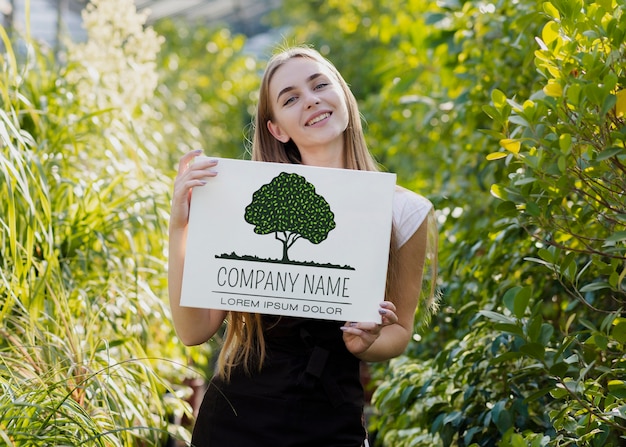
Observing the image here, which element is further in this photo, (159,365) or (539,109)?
(159,365)

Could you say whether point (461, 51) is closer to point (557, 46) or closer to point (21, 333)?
point (557, 46)

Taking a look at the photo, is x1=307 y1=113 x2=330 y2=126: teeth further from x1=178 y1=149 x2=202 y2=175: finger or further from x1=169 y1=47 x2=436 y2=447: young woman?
x1=178 y1=149 x2=202 y2=175: finger

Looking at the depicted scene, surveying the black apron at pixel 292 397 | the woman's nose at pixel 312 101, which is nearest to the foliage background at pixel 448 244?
the black apron at pixel 292 397

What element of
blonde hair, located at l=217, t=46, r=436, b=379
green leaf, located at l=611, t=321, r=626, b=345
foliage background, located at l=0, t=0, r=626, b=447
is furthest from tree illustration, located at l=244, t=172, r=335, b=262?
green leaf, located at l=611, t=321, r=626, b=345

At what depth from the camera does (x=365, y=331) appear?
180cm

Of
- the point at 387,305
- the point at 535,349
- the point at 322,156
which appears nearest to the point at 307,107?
the point at 322,156

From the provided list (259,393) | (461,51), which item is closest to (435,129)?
(461,51)

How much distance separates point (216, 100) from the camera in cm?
985

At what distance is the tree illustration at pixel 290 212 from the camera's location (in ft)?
6.01

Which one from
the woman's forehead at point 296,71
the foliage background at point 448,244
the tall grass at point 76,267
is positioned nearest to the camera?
the foliage background at point 448,244

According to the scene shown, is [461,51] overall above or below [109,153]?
above

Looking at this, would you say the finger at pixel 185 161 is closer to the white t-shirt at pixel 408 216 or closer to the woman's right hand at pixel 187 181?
the woman's right hand at pixel 187 181

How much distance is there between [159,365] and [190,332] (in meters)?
1.84

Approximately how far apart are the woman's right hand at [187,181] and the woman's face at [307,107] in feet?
0.77
